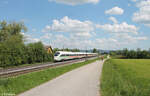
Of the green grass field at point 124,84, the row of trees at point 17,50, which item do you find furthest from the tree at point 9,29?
the green grass field at point 124,84

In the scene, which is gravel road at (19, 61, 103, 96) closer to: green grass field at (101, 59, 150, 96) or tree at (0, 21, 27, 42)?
green grass field at (101, 59, 150, 96)

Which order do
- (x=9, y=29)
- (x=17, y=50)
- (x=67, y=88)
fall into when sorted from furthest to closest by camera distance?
1. (x=9, y=29)
2. (x=17, y=50)
3. (x=67, y=88)

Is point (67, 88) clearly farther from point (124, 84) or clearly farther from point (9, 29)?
point (9, 29)

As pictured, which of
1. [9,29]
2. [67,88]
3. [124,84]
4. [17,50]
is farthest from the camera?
[9,29]

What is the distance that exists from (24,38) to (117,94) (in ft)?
153

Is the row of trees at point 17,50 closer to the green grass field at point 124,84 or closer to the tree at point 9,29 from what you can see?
the tree at point 9,29

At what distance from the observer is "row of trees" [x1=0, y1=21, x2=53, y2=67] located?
1063 inches

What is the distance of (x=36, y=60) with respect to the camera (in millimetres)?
38625

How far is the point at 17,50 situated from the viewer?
30.1 meters

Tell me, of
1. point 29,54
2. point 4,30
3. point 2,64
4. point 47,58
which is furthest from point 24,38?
point 2,64

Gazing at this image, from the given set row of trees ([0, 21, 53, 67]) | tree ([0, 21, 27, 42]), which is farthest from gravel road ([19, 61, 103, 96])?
tree ([0, 21, 27, 42])

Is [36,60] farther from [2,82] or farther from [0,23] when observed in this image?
[2,82]

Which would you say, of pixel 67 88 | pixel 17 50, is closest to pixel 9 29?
pixel 17 50

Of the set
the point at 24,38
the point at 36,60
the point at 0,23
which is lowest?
the point at 36,60
